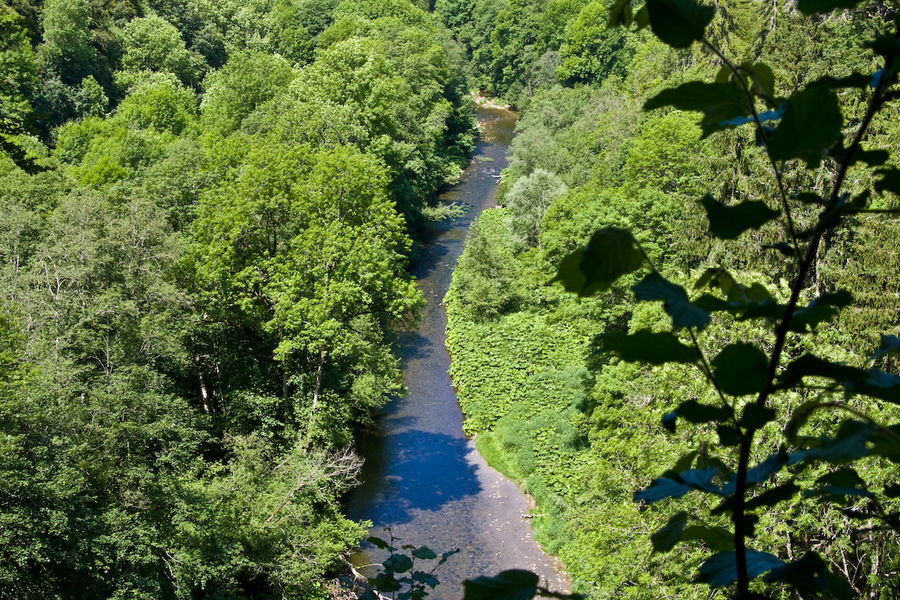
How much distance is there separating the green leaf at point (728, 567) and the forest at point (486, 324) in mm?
27

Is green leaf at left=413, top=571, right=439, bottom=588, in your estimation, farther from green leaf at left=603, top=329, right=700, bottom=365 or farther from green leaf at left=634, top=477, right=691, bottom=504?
green leaf at left=603, top=329, right=700, bottom=365

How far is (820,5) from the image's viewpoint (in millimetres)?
1665

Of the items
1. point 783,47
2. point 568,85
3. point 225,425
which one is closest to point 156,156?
point 225,425

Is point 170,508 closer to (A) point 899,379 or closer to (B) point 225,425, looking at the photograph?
(B) point 225,425

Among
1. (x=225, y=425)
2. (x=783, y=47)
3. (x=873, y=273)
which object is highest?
(x=783, y=47)

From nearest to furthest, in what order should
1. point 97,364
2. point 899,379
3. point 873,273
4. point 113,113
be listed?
point 899,379 < point 97,364 < point 873,273 < point 113,113

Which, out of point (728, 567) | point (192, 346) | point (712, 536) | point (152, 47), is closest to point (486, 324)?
point (192, 346)

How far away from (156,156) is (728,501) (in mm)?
30923

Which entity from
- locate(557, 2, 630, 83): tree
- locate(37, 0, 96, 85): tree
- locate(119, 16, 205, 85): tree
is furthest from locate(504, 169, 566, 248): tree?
locate(557, 2, 630, 83): tree

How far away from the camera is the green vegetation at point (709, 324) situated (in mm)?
1662

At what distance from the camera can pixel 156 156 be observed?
96.1 feet

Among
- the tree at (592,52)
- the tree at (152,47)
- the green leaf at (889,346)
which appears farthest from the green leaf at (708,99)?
the tree at (592,52)

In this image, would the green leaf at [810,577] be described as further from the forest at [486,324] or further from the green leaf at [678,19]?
the green leaf at [678,19]

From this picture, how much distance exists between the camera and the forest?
1.76 meters
